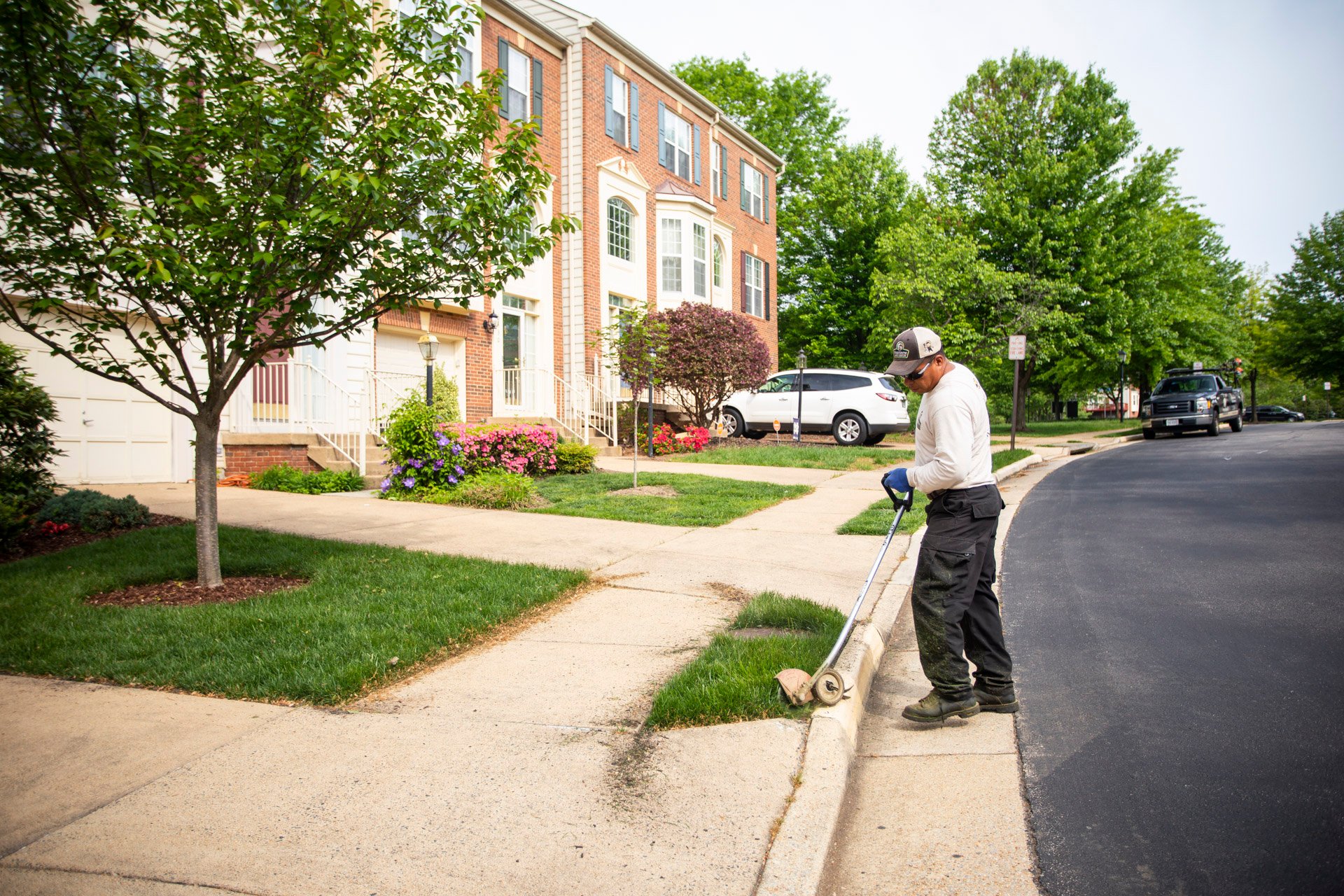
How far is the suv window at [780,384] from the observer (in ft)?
65.9

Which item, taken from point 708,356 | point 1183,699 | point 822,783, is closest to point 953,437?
point 822,783

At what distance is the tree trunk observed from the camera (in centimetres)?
634

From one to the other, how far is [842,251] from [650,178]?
16114 mm

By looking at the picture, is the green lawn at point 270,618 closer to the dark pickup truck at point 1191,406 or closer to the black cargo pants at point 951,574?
the black cargo pants at point 951,574

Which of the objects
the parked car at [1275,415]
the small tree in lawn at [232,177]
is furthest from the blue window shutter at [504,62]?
the parked car at [1275,415]

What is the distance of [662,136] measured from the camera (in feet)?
81.4

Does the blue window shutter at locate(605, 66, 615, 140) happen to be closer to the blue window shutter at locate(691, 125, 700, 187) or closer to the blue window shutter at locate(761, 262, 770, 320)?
the blue window shutter at locate(691, 125, 700, 187)

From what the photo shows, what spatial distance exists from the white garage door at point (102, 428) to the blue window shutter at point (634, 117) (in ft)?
46.2

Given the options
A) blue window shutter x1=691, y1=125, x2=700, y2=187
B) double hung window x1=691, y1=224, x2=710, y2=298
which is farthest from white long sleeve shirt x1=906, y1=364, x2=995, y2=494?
blue window shutter x1=691, y1=125, x2=700, y2=187

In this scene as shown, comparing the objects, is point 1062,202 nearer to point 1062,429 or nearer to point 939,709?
point 1062,429

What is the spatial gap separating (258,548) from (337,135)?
354 centimetres

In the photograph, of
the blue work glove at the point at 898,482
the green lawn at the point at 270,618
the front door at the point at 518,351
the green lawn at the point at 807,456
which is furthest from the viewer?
the front door at the point at 518,351

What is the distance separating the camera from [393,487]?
11.8 meters

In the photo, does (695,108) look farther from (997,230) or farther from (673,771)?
(673,771)
